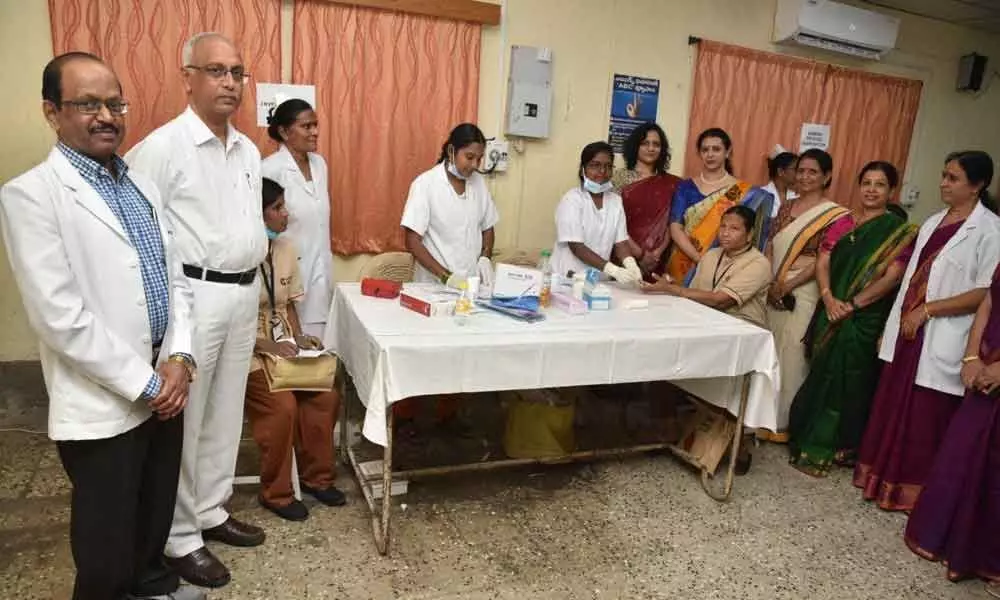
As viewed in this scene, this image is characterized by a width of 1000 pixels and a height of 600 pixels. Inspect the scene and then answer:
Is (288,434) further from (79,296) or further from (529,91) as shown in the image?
(529,91)

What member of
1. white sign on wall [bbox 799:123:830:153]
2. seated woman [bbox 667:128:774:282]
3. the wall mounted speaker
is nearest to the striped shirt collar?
seated woman [bbox 667:128:774:282]

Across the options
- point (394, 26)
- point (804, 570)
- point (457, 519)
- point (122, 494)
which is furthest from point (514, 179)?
point (122, 494)

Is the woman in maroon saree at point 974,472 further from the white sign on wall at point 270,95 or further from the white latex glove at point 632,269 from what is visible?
the white sign on wall at point 270,95

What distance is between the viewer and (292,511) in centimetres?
233

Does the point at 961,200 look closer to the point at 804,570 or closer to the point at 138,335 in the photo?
the point at 804,570

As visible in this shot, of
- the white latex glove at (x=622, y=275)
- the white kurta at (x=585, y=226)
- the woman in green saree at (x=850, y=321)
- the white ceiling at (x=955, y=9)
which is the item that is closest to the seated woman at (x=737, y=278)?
the white latex glove at (x=622, y=275)

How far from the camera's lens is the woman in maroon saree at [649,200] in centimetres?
358

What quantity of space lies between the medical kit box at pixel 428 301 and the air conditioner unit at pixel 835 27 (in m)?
3.23

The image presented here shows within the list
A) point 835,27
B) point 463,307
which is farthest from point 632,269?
point 835,27

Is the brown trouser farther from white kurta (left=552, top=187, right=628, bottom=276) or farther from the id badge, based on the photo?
white kurta (left=552, top=187, right=628, bottom=276)

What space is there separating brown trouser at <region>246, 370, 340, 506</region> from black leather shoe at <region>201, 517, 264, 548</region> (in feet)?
0.54

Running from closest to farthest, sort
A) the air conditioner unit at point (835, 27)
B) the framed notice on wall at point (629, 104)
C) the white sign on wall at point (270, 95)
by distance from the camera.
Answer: the white sign on wall at point (270, 95) < the framed notice on wall at point (629, 104) < the air conditioner unit at point (835, 27)

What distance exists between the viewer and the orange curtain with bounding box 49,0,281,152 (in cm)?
287

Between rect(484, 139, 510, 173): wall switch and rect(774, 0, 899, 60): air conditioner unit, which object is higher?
rect(774, 0, 899, 60): air conditioner unit
